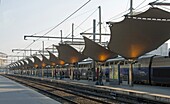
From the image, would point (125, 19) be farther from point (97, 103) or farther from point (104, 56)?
point (104, 56)

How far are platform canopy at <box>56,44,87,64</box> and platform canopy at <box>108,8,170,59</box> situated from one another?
73.9 ft

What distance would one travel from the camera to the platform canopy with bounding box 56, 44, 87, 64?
5662 cm

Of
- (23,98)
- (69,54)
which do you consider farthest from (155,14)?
(69,54)

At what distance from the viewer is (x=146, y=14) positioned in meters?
26.6

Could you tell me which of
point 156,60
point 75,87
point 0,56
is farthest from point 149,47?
point 0,56

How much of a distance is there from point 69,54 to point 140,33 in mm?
28229

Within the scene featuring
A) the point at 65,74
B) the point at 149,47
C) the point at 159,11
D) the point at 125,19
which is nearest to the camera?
the point at 159,11

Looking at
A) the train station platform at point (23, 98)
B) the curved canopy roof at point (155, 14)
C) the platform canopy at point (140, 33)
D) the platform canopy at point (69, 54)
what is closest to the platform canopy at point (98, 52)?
the platform canopy at point (140, 33)

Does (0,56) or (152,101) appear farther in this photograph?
(0,56)

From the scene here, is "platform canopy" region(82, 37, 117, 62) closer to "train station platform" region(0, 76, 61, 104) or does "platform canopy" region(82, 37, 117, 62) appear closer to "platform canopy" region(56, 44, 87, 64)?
"platform canopy" region(56, 44, 87, 64)

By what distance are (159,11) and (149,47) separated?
7313mm

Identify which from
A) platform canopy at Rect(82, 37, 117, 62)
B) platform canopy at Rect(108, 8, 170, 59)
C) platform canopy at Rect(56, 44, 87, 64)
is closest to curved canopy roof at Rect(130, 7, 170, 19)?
platform canopy at Rect(108, 8, 170, 59)

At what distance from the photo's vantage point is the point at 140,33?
3084 cm

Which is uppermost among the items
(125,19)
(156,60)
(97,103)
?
(125,19)
